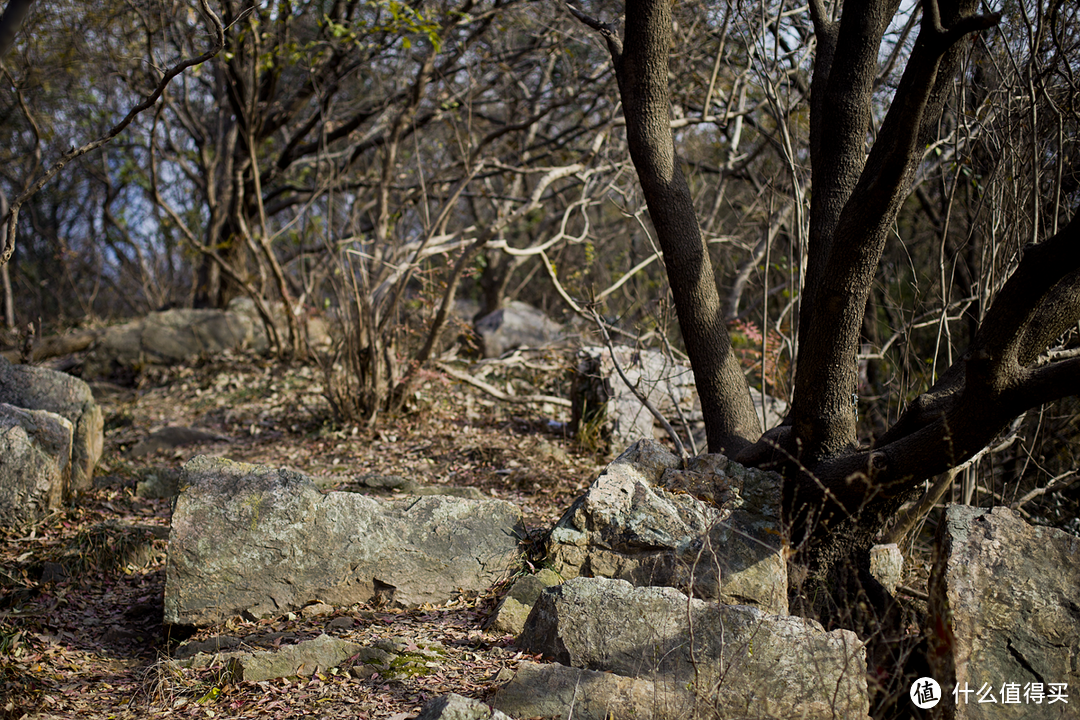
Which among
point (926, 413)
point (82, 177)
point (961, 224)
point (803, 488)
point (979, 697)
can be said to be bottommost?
point (979, 697)

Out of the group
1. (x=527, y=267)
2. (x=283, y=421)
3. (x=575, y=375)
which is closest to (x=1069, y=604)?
(x=575, y=375)

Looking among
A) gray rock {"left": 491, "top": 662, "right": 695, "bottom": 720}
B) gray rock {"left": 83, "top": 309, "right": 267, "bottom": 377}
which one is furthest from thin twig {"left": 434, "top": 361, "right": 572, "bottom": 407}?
gray rock {"left": 491, "top": 662, "right": 695, "bottom": 720}

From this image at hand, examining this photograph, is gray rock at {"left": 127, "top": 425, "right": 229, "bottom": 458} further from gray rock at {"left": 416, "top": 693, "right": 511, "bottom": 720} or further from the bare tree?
gray rock at {"left": 416, "top": 693, "right": 511, "bottom": 720}

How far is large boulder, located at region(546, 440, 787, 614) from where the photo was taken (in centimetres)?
330

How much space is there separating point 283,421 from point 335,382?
83cm

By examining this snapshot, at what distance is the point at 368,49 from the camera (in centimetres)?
804

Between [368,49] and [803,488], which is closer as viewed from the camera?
[803,488]

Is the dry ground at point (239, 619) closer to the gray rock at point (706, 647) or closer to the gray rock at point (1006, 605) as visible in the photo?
the gray rock at point (706, 647)

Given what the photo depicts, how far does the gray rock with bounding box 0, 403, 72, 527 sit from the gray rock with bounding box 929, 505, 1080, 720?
4.79 m

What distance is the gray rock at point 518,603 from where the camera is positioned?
316cm

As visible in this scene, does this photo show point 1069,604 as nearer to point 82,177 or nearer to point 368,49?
point 368,49

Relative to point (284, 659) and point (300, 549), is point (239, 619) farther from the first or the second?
point (284, 659)

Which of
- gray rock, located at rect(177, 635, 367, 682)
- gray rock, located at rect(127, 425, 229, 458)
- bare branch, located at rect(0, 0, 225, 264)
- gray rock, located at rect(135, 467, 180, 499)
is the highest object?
bare branch, located at rect(0, 0, 225, 264)

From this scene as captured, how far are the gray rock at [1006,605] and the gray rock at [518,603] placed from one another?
1.64 m
